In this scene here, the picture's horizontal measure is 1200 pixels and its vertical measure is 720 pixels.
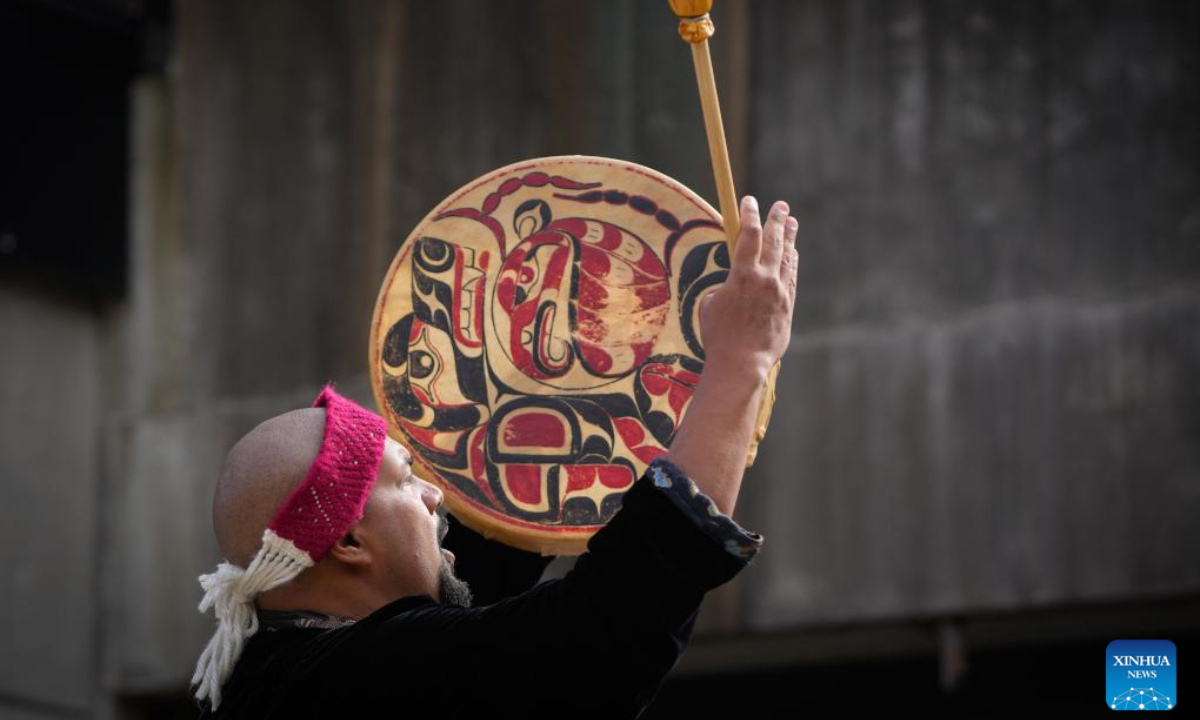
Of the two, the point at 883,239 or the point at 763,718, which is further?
the point at 763,718

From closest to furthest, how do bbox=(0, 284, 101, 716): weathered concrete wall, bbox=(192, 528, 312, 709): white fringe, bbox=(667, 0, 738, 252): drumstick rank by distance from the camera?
bbox=(667, 0, 738, 252): drumstick
bbox=(192, 528, 312, 709): white fringe
bbox=(0, 284, 101, 716): weathered concrete wall

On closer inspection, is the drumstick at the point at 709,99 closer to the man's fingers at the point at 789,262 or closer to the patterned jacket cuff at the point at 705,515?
the man's fingers at the point at 789,262

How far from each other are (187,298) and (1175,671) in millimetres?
4690

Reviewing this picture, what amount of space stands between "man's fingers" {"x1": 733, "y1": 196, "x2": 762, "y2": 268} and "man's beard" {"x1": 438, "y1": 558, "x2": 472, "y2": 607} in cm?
69

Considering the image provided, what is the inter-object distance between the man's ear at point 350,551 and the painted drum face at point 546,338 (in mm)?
247

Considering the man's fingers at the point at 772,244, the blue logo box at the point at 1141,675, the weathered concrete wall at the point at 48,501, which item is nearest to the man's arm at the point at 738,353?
the man's fingers at the point at 772,244

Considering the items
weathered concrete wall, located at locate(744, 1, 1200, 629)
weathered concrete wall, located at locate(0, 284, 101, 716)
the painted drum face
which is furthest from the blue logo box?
the painted drum face

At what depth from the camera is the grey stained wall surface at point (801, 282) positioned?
25.8 ft

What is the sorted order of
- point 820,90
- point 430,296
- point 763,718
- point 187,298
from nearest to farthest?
point 430,296, point 820,90, point 763,718, point 187,298

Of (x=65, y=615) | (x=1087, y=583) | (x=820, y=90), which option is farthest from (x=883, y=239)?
(x=65, y=615)

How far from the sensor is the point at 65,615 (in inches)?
384

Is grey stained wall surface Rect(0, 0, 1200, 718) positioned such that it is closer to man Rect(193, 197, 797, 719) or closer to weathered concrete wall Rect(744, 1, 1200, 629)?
weathered concrete wall Rect(744, 1, 1200, 629)

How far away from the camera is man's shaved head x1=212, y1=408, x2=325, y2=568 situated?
3057 millimetres

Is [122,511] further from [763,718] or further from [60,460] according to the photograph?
[763,718]
